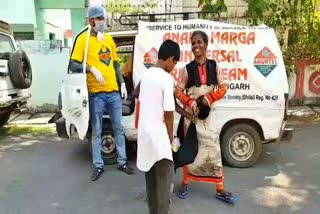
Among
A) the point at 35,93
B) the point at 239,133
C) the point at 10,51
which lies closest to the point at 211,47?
the point at 239,133

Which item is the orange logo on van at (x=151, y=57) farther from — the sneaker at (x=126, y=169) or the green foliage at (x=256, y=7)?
the green foliage at (x=256, y=7)

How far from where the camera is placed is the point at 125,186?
454 cm

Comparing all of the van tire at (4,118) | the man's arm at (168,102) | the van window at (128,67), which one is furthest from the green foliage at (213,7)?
the man's arm at (168,102)

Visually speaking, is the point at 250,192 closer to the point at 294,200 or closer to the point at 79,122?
the point at 294,200

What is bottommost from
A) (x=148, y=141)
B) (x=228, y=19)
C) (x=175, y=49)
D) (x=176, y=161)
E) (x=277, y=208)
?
(x=277, y=208)

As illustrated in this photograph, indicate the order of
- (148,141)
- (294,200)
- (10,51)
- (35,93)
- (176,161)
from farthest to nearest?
1. (35,93)
2. (10,51)
3. (294,200)
4. (176,161)
5. (148,141)

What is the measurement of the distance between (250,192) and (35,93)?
629cm

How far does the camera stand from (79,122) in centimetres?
466

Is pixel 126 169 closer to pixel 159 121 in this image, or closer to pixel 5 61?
pixel 159 121

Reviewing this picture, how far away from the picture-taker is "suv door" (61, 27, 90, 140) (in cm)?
457

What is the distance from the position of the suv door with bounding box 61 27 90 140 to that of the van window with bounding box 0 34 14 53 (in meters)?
3.74

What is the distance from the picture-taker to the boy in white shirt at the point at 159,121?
10.1 ft

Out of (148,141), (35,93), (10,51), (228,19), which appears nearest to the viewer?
(148,141)

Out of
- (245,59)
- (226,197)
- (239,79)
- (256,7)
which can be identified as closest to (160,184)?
(226,197)
